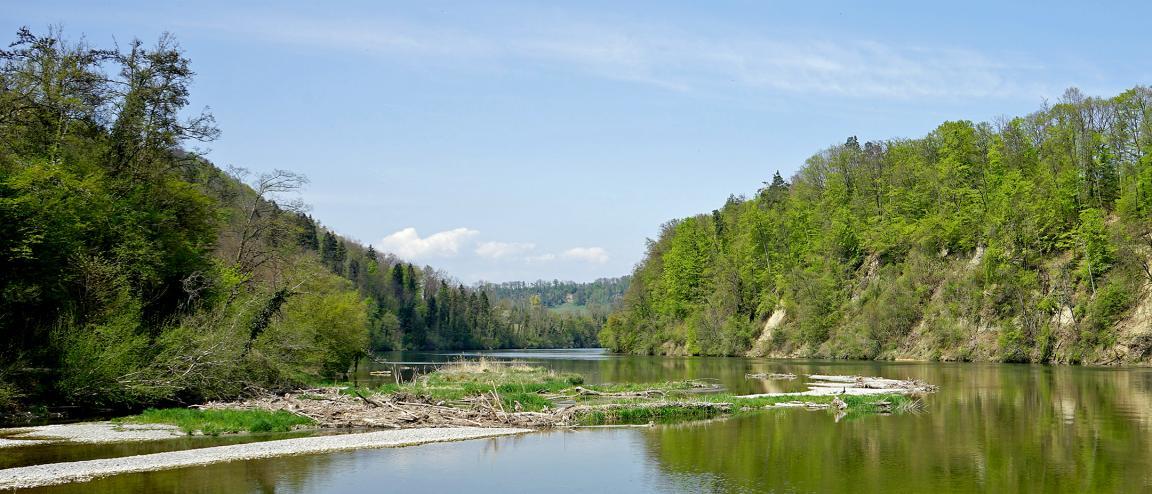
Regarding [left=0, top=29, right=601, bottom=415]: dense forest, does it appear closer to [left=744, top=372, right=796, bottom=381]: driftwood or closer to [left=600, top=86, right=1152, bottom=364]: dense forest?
[left=744, top=372, right=796, bottom=381]: driftwood

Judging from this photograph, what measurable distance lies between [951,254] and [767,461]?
8239 centimetres

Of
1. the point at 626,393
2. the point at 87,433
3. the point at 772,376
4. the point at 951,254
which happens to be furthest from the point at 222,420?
the point at 951,254

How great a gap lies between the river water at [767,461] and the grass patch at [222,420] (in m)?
6.50

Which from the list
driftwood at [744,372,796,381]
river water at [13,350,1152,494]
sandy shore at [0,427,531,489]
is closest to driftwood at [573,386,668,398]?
river water at [13,350,1152,494]

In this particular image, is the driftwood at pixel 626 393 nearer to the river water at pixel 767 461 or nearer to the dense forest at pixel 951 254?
the river water at pixel 767 461

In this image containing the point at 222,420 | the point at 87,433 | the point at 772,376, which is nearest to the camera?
the point at 87,433

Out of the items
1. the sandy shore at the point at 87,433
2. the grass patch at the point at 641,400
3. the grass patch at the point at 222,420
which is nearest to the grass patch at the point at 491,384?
the grass patch at the point at 641,400

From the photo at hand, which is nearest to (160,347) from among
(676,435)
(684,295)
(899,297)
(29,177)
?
(29,177)

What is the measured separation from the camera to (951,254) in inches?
3745

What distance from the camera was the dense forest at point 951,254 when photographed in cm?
7381

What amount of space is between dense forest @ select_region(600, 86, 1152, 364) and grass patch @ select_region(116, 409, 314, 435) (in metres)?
66.5

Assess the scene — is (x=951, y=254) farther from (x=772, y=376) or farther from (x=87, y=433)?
(x=87, y=433)

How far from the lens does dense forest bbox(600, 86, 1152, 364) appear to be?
73812 millimetres

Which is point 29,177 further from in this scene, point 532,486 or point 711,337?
point 711,337
